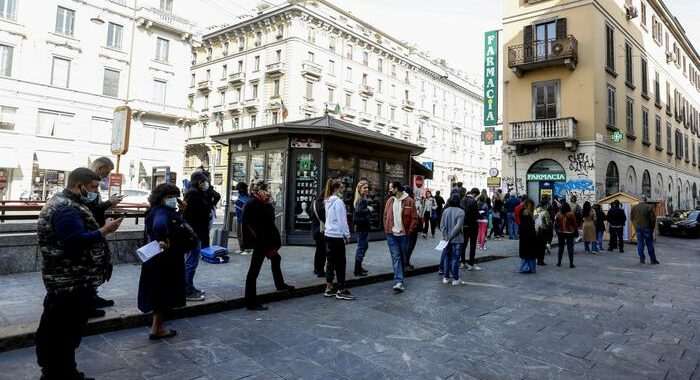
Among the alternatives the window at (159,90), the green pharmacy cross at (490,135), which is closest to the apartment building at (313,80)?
the window at (159,90)

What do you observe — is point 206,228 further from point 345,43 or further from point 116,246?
point 345,43

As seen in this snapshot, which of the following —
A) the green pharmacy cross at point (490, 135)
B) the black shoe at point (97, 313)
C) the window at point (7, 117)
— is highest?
the window at point (7, 117)

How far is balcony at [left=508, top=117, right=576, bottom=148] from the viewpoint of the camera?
19.4m

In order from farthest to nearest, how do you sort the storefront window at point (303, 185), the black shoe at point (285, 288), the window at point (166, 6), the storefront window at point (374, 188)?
the window at point (166, 6)
the storefront window at point (374, 188)
the storefront window at point (303, 185)
the black shoe at point (285, 288)

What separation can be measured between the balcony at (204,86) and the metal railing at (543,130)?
128 feet

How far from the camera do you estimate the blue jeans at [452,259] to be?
7.43 metres

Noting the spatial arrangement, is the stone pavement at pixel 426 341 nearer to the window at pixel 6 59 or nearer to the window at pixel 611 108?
the window at pixel 611 108

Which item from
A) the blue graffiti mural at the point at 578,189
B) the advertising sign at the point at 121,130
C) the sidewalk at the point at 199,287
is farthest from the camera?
the blue graffiti mural at the point at 578,189

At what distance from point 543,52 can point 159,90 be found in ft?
97.1

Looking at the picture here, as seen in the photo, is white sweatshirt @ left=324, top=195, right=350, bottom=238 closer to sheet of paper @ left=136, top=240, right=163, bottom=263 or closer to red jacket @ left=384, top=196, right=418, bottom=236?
red jacket @ left=384, top=196, right=418, bottom=236

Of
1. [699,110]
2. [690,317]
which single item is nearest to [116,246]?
[690,317]

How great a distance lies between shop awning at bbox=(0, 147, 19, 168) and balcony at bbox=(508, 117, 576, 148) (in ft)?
103

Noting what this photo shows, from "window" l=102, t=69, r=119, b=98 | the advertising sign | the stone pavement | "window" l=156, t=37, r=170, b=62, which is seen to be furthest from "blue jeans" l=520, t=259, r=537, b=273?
"window" l=156, t=37, r=170, b=62

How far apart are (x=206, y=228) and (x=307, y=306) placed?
2.27m
